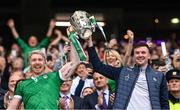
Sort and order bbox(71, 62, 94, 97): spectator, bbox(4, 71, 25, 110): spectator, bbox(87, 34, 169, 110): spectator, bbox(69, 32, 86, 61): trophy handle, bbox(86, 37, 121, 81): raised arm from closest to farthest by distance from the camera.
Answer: bbox(69, 32, 86, 61): trophy handle, bbox(87, 34, 169, 110): spectator, bbox(86, 37, 121, 81): raised arm, bbox(4, 71, 25, 110): spectator, bbox(71, 62, 94, 97): spectator

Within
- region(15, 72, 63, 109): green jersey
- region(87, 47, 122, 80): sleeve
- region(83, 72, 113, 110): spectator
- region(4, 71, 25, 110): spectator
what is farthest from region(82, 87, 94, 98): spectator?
region(15, 72, 63, 109): green jersey

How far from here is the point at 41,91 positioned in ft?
24.8

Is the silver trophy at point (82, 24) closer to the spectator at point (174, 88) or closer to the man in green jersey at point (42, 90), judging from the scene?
the man in green jersey at point (42, 90)

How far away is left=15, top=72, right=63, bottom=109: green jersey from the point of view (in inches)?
295

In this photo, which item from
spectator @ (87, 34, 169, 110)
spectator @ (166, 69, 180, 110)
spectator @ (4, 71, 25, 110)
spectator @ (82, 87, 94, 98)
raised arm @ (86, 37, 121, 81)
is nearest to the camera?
spectator @ (87, 34, 169, 110)

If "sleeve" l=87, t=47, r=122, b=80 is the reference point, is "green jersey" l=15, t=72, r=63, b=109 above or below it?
below

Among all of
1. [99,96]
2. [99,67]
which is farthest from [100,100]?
[99,67]

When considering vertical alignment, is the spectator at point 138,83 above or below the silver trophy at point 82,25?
below

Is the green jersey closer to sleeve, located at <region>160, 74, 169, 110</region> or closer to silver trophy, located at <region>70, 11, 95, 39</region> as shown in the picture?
silver trophy, located at <region>70, 11, 95, 39</region>

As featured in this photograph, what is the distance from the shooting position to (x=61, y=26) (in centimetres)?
2012

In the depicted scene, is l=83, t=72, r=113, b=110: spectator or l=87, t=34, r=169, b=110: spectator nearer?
l=87, t=34, r=169, b=110: spectator

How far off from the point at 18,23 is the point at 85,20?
1393 cm

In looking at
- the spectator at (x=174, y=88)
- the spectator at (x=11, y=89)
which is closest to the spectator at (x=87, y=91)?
the spectator at (x=11, y=89)

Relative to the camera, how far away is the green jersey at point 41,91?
750cm
